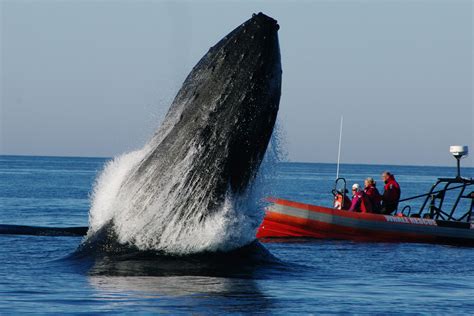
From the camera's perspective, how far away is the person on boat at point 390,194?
22.2 meters

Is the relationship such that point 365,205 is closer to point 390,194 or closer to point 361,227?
point 390,194

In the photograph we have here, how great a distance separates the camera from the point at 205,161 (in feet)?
33.0

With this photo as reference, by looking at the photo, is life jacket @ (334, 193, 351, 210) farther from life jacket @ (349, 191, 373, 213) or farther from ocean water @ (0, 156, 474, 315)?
ocean water @ (0, 156, 474, 315)

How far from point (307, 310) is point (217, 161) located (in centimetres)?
202

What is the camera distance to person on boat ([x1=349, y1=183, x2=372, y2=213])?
22.3 m

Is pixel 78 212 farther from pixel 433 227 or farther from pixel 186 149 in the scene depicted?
pixel 186 149

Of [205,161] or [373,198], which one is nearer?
[205,161]

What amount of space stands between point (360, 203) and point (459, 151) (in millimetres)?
2622

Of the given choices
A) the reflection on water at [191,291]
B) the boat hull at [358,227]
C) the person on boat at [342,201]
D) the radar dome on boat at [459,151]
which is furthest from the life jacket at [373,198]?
the reflection on water at [191,291]

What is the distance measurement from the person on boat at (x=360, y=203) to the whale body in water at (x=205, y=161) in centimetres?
1163

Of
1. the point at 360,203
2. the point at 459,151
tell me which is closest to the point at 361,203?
the point at 360,203

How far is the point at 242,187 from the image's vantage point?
1045cm

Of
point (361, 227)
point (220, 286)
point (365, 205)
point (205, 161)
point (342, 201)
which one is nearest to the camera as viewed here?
point (220, 286)

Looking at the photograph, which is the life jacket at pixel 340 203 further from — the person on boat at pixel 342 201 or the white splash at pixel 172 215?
the white splash at pixel 172 215
